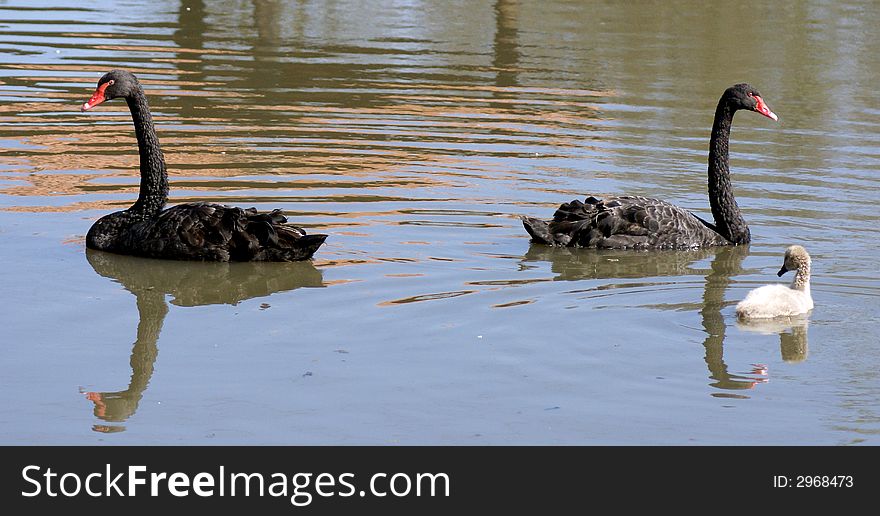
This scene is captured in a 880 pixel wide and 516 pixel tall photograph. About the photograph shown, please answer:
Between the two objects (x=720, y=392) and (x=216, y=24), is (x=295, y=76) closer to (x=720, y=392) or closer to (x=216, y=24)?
(x=216, y=24)

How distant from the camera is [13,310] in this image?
754 cm

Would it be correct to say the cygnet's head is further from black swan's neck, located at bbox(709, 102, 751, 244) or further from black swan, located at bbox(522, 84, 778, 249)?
black swan's neck, located at bbox(709, 102, 751, 244)

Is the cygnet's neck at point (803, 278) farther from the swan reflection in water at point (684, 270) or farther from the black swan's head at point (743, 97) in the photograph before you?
the black swan's head at point (743, 97)

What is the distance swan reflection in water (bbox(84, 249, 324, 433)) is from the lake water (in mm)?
25

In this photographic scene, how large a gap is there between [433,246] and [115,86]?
2.18 metres

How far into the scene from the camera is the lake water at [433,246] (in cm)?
617

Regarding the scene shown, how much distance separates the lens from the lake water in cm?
617

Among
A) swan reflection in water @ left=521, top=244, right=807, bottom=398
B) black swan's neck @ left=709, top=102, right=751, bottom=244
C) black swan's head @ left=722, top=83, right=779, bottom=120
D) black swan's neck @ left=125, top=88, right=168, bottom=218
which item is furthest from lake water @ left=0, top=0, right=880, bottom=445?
black swan's head @ left=722, top=83, right=779, bottom=120

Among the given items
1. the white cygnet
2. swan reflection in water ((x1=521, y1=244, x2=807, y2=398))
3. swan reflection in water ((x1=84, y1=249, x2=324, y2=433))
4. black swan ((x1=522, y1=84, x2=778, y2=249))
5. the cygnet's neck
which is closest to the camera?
swan reflection in water ((x1=521, y1=244, x2=807, y2=398))

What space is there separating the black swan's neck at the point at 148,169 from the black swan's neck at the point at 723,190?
3.38 meters

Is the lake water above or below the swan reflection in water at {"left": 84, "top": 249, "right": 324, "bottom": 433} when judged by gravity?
above

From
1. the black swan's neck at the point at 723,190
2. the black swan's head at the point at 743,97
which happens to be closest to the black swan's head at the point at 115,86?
the black swan's neck at the point at 723,190

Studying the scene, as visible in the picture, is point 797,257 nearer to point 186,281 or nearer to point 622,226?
point 622,226

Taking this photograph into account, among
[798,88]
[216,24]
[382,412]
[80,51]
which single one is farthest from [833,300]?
[216,24]
